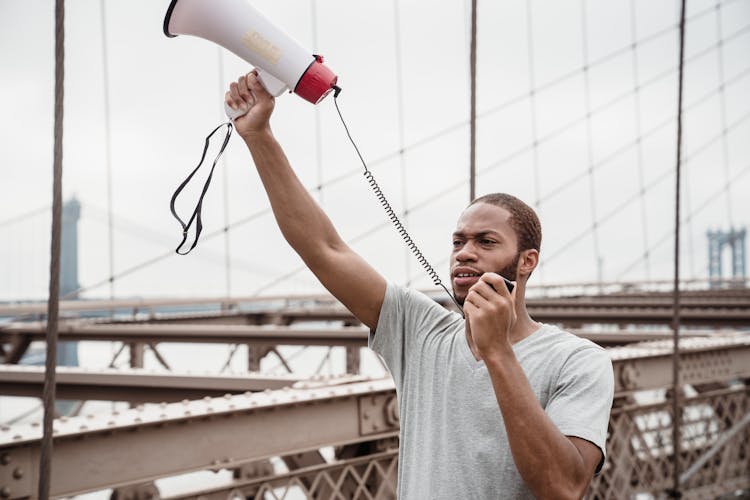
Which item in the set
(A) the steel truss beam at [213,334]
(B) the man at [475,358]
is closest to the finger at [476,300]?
(B) the man at [475,358]

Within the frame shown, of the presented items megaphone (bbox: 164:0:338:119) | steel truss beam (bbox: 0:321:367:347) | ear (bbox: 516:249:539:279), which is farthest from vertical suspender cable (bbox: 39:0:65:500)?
steel truss beam (bbox: 0:321:367:347)

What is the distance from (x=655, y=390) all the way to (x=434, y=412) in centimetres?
319

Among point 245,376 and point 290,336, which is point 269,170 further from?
point 290,336

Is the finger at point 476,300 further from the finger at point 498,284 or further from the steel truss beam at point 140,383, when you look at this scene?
the steel truss beam at point 140,383

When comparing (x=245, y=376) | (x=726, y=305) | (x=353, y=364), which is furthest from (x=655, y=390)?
(x=353, y=364)

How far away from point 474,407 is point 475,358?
0.10m

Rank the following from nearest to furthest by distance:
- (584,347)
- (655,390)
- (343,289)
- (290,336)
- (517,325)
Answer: (584,347) < (517,325) < (343,289) < (655,390) < (290,336)

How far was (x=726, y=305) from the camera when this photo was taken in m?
9.80

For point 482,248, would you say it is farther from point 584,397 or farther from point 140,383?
point 140,383

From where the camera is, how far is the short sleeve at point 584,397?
1.41 m

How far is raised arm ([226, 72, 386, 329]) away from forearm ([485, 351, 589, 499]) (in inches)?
19.8

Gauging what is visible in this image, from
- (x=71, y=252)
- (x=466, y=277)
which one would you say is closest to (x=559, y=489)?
(x=466, y=277)

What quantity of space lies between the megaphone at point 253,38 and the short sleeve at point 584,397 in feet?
2.38

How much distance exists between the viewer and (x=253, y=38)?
1570 millimetres
